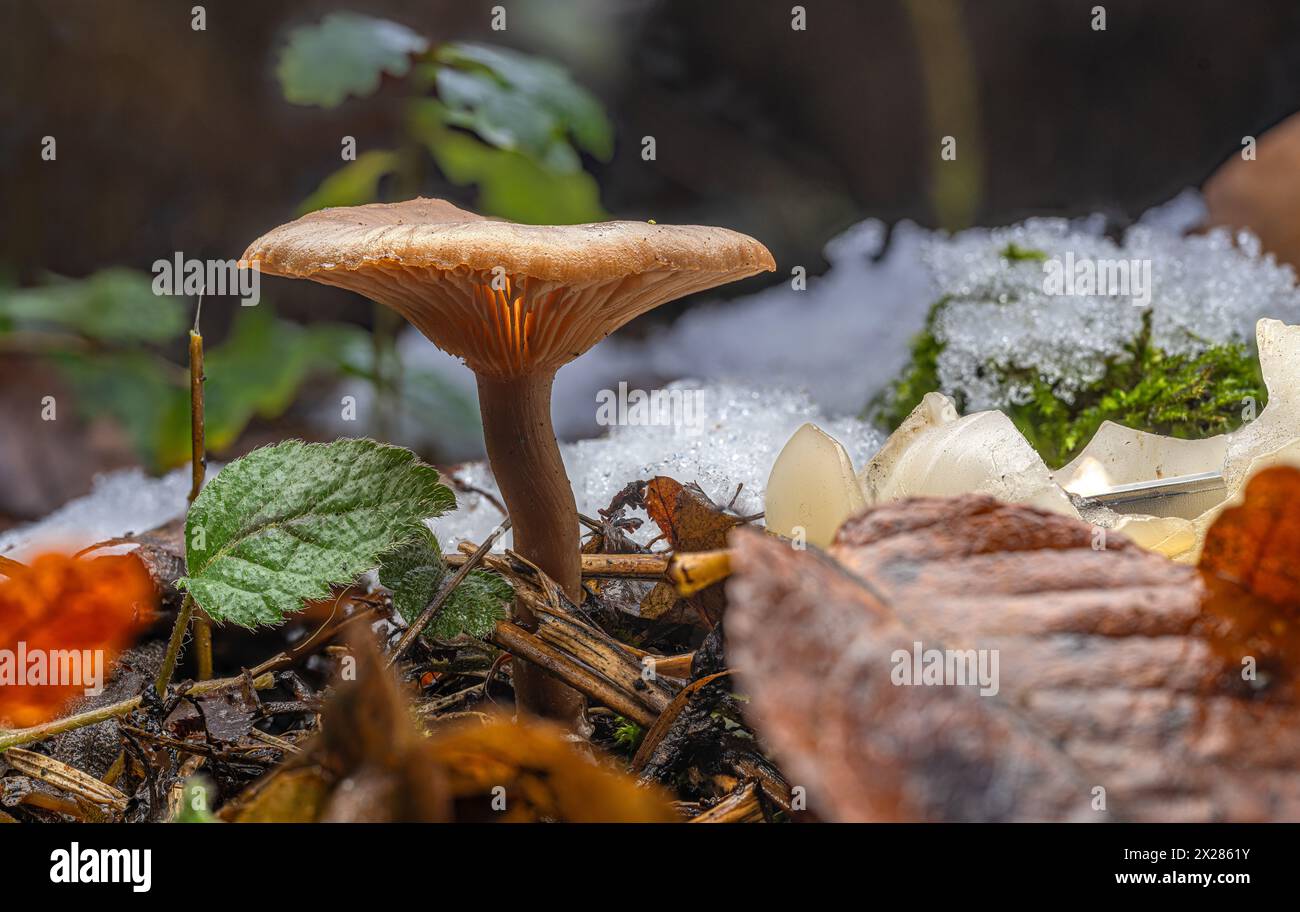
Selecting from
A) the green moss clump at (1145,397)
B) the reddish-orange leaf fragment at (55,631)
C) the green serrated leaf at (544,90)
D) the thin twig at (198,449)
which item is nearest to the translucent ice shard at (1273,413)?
the green moss clump at (1145,397)

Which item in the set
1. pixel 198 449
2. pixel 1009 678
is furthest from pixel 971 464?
pixel 198 449

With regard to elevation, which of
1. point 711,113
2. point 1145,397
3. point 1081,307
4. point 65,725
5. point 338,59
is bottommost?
point 65,725

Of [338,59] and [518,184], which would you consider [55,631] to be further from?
[518,184]

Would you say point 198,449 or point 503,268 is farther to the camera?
point 198,449

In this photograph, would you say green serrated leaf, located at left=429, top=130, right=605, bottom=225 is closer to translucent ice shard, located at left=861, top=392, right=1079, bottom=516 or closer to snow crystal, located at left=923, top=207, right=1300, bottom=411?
snow crystal, located at left=923, top=207, right=1300, bottom=411

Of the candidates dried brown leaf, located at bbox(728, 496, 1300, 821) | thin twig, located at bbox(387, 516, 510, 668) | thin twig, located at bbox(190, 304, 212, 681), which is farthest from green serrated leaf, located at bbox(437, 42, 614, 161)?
dried brown leaf, located at bbox(728, 496, 1300, 821)
